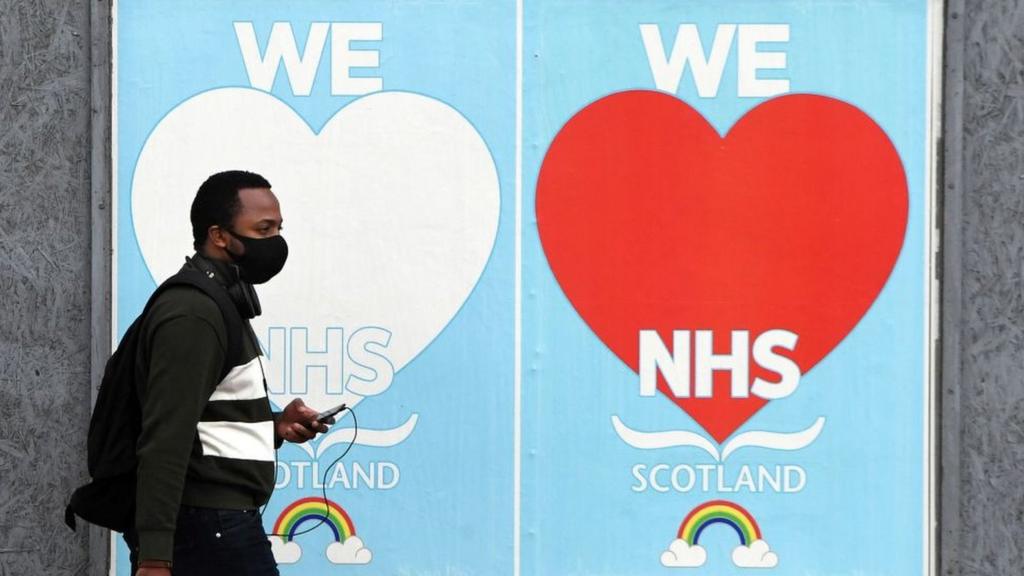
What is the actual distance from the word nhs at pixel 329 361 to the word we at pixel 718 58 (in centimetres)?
154

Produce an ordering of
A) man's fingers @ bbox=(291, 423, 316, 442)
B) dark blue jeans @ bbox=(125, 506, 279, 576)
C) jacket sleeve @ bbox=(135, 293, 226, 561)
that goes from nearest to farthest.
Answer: jacket sleeve @ bbox=(135, 293, 226, 561) < dark blue jeans @ bbox=(125, 506, 279, 576) < man's fingers @ bbox=(291, 423, 316, 442)

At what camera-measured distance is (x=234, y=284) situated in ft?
11.7

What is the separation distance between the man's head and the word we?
1965mm

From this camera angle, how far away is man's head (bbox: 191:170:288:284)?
3.59m

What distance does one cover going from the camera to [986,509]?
A: 16.4ft

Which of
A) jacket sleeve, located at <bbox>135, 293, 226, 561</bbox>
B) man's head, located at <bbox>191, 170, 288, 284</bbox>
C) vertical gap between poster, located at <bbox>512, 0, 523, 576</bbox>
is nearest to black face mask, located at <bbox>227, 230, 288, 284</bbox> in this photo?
man's head, located at <bbox>191, 170, 288, 284</bbox>

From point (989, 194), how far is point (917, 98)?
1.58ft

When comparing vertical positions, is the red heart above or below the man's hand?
above

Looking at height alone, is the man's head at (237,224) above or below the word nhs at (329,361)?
above

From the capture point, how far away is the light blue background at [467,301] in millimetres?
4922

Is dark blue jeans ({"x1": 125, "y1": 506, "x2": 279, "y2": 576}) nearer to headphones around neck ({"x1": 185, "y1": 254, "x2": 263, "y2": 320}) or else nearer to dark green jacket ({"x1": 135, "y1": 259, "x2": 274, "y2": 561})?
dark green jacket ({"x1": 135, "y1": 259, "x2": 274, "y2": 561})

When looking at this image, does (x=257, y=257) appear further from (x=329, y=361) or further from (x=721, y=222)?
(x=721, y=222)

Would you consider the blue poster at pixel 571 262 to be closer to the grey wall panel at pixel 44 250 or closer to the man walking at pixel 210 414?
the grey wall panel at pixel 44 250

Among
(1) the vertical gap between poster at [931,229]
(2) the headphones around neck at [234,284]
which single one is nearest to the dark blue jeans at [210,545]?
(2) the headphones around neck at [234,284]
